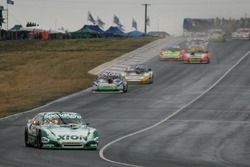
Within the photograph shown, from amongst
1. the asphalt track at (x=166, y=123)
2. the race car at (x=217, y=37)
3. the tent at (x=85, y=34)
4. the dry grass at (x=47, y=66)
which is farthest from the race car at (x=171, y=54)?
the tent at (x=85, y=34)

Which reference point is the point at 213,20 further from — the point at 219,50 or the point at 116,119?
the point at 116,119

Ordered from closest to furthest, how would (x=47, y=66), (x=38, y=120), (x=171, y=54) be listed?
(x=38, y=120) < (x=47, y=66) < (x=171, y=54)

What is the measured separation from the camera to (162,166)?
2336 cm

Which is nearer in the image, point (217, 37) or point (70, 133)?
point (70, 133)

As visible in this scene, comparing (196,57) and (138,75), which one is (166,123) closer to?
(138,75)

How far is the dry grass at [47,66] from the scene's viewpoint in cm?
5645

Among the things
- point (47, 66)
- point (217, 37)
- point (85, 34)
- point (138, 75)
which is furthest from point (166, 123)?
point (85, 34)

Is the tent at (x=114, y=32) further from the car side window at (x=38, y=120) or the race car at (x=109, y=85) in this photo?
the car side window at (x=38, y=120)

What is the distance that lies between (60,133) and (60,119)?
5.27 ft

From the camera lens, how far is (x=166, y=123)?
41.4 metres

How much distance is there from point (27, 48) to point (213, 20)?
179 feet

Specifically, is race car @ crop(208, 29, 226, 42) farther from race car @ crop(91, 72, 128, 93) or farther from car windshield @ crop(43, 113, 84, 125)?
car windshield @ crop(43, 113, 84, 125)

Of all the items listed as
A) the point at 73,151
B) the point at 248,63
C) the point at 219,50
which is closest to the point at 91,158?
the point at 73,151

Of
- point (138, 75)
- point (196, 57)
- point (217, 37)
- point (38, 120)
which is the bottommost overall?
point (217, 37)
